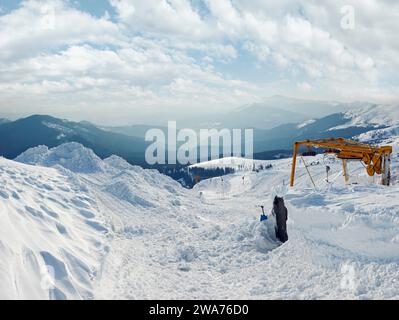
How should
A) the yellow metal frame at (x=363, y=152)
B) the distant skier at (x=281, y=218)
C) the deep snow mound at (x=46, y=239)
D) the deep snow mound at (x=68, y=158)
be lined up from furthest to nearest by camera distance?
the deep snow mound at (x=68, y=158) < the yellow metal frame at (x=363, y=152) < the distant skier at (x=281, y=218) < the deep snow mound at (x=46, y=239)

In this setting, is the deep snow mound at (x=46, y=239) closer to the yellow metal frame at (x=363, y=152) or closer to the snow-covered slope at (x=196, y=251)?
the snow-covered slope at (x=196, y=251)

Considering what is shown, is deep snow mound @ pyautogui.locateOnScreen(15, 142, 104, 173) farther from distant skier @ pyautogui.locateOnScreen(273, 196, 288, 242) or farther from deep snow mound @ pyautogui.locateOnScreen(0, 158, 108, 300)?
distant skier @ pyautogui.locateOnScreen(273, 196, 288, 242)

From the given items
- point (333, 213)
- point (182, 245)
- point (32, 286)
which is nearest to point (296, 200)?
point (333, 213)

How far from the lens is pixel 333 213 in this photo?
16.0m

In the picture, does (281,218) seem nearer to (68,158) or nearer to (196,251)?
(196,251)

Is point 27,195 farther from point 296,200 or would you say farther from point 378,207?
point 378,207

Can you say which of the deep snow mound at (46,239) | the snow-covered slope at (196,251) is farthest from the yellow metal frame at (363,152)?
the deep snow mound at (46,239)

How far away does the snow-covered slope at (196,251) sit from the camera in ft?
41.6

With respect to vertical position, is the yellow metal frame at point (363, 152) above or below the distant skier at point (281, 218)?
above

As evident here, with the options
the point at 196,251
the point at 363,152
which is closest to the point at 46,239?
the point at 196,251

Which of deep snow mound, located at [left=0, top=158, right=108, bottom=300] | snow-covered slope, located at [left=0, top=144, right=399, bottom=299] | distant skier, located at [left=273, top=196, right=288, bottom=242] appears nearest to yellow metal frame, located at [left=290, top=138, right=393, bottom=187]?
distant skier, located at [left=273, top=196, right=288, bottom=242]

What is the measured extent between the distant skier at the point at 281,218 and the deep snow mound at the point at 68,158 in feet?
113

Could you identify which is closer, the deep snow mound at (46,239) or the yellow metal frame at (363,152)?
the deep snow mound at (46,239)
